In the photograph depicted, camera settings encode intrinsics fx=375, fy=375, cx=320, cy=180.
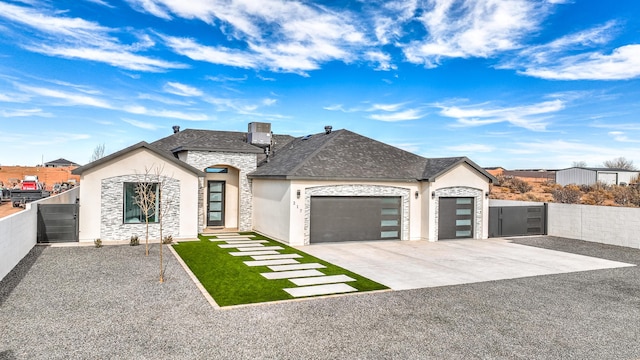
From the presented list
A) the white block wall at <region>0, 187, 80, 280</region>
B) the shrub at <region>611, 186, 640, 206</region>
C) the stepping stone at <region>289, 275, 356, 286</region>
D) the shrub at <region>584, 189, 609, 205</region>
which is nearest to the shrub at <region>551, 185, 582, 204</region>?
the shrub at <region>584, 189, 609, 205</region>

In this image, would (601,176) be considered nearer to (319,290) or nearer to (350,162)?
(350,162)

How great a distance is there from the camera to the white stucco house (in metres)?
15.1

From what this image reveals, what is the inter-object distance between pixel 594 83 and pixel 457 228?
13973 mm

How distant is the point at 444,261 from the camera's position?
12586mm

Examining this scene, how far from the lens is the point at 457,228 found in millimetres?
17953

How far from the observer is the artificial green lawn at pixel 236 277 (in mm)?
8258

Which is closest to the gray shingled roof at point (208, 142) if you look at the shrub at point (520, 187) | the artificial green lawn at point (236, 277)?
the artificial green lawn at point (236, 277)

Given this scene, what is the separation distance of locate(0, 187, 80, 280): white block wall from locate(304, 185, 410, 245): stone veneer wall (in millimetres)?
9345

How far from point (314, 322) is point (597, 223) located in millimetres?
16946

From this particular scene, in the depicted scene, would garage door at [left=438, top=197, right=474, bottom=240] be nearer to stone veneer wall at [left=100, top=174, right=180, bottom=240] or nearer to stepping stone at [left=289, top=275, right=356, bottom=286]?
stepping stone at [left=289, top=275, right=356, bottom=286]

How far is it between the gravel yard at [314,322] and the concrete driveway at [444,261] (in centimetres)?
99

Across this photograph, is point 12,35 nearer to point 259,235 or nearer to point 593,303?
point 259,235

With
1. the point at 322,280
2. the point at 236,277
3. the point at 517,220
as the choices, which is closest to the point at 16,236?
the point at 236,277

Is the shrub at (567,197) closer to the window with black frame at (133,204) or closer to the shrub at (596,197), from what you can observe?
the shrub at (596,197)
